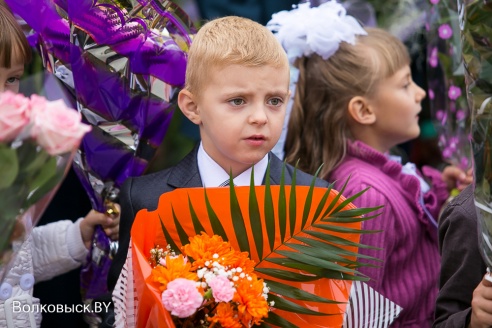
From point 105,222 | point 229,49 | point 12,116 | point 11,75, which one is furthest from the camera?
point 105,222

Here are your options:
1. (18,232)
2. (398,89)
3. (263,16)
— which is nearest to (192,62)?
(18,232)

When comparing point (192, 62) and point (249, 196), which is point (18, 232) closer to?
point (249, 196)

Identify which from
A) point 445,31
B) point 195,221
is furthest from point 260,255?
point 445,31

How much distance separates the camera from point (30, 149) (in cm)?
179

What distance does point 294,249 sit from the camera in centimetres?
235

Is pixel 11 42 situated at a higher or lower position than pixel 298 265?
higher

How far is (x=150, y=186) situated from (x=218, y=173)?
0.23 meters

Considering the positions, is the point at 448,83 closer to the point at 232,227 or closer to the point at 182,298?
the point at 232,227

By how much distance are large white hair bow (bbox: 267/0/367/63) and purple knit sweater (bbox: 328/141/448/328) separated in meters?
0.46

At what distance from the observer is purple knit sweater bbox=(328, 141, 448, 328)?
3.39 m

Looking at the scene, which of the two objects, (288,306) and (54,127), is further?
(288,306)

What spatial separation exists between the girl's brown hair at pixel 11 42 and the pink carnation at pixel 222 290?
3.80 feet

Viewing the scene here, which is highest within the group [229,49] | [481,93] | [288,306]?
[481,93]

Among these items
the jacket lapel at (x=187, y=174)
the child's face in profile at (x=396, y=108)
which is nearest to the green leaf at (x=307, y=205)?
the jacket lapel at (x=187, y=174)
